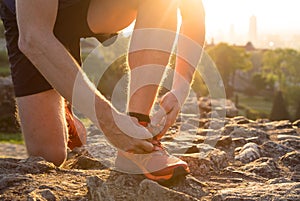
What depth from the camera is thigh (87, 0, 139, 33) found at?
264 centimetres

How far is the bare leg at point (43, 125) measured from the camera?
122 inches

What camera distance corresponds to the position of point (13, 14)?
296 cm

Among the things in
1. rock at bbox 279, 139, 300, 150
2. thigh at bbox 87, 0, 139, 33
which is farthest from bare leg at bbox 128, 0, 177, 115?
rock at bbox 279, 139, 300, 150

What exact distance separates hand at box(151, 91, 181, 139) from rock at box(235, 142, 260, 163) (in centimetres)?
101

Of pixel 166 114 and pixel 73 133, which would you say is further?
pixel 73 133

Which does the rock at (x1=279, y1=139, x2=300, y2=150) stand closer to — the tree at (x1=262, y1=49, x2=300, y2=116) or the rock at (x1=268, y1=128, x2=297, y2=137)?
the rock at (x1=268, y1=128, x2=297, y2=137)

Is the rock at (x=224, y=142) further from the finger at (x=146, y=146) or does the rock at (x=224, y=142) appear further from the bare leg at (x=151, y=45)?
the finger at (x=146, y=146)

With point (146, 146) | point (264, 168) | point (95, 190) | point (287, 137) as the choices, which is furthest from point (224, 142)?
point (95, 190)

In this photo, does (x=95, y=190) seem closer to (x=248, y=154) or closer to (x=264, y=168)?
(x=264, y=168)

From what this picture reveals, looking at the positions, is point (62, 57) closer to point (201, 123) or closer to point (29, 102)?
point (29, 102)

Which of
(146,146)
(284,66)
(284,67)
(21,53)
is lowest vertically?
(284,67)

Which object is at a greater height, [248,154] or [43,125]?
[43,125]

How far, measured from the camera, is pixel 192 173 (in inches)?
105

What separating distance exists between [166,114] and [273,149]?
1446 millimetres
